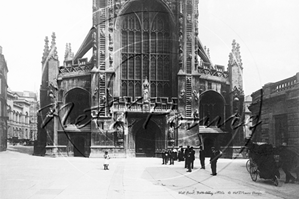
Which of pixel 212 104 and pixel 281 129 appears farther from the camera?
pixel 212 104

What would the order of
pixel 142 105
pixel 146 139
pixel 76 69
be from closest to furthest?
1. pixel 142 105
2. pixel 146 139
3. pixel 76 69

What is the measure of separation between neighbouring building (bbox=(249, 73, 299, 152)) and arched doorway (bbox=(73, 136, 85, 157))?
2504cm

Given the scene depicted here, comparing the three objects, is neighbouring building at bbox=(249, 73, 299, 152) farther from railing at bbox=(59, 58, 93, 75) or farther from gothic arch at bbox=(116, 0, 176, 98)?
railing at bbox=(59, 58, 93, 75)

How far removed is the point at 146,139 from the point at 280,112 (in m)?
24.2

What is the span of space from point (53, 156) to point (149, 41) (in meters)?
14.9

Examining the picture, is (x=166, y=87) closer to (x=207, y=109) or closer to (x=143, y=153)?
(x=207, y=109)

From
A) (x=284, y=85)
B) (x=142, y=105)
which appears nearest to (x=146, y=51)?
(x=142, y=105)

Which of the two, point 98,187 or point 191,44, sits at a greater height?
point 191,44

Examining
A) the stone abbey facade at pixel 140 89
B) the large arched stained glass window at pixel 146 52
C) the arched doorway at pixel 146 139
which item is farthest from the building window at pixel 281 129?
the large arched stained glass window at pixel 146 52

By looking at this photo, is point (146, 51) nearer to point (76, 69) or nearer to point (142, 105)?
point (142, 105)

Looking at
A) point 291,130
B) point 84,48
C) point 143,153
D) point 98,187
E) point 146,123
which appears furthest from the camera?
point 84,48

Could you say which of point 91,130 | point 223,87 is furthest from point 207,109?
point 91,130

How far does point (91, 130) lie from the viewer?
35219 mm

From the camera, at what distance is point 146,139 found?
36.8 meters
